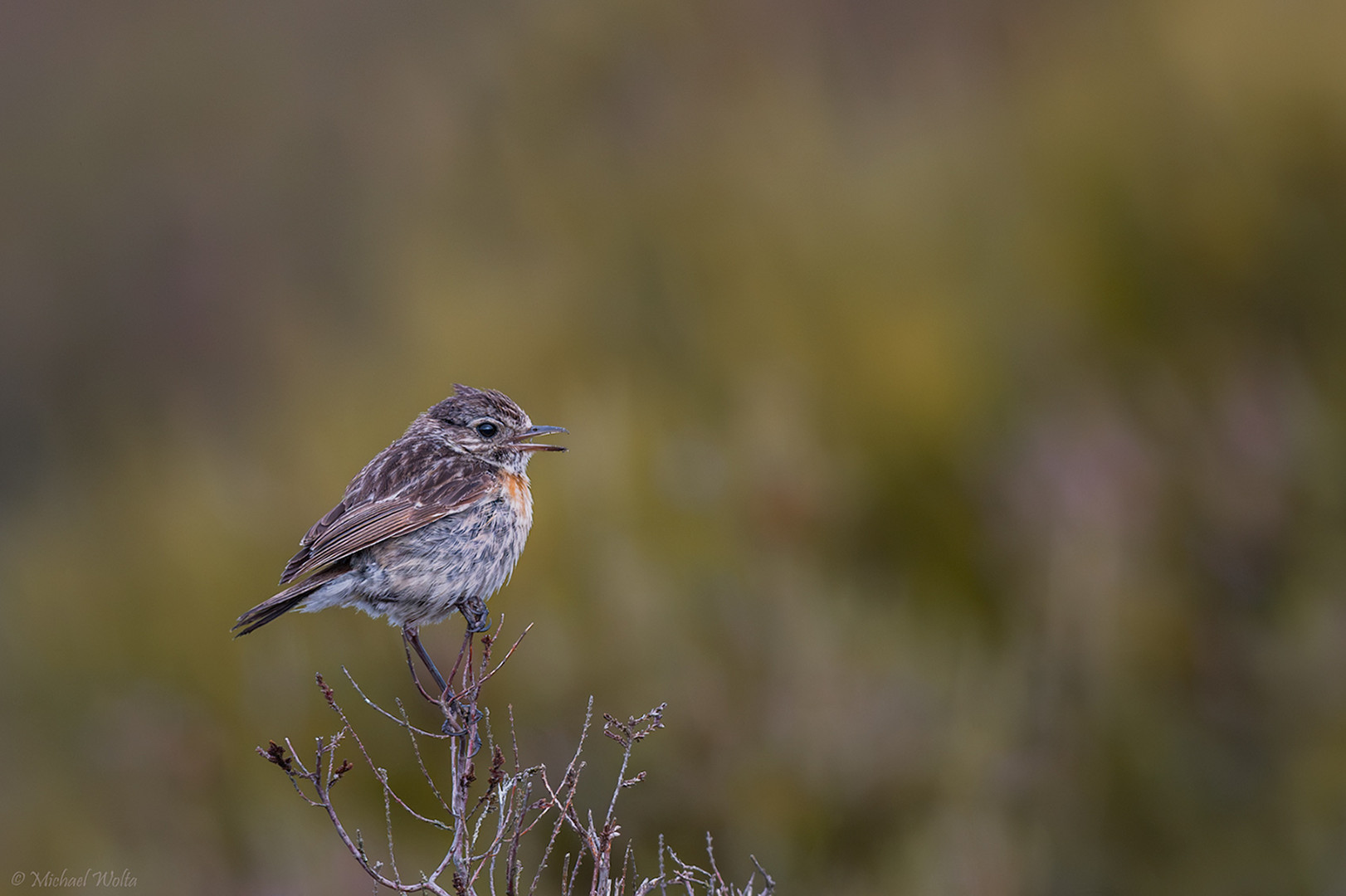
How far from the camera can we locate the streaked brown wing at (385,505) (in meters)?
3.66

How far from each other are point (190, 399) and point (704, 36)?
5.39m

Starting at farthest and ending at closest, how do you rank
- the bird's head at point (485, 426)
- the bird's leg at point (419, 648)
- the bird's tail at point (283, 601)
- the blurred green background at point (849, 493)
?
1. the blurred green background at point (849, 493)
2. the bird's head at point (485, 426)
3. the bird's leg at point (419, 648)
4. the bird's tail at point (283, 601)

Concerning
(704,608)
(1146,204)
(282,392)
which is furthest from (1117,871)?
(282,392)

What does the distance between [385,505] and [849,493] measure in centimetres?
482

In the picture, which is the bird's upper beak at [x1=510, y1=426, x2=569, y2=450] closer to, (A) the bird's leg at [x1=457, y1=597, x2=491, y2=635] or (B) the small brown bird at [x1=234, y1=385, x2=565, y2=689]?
(B) the small brown bird at [x1=234, y1=385, x2=565, y2=689]

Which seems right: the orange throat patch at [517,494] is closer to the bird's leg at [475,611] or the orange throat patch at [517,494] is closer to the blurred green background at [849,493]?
the bird's leg at [475,611]

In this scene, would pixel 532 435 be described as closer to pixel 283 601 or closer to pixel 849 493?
pixel 283 601

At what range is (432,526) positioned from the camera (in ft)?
12.7

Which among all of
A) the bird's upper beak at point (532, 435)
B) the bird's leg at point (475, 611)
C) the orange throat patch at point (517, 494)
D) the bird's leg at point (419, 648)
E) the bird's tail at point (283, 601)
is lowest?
the bird's leg at point (419, 648)

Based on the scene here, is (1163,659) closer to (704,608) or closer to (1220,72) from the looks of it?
(704,608)

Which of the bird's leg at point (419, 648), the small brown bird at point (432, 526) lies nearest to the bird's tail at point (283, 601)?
the small brown bird at point (432, 526)

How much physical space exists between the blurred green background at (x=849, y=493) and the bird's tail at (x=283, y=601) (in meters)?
3.14

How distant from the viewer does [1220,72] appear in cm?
891

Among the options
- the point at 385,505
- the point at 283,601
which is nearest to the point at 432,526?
the point at 385,505
